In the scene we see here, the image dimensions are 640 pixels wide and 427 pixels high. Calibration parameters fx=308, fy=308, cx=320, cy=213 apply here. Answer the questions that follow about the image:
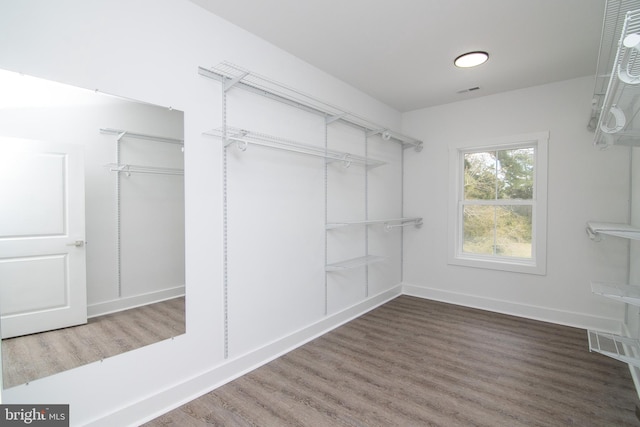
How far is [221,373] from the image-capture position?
2.21 metres

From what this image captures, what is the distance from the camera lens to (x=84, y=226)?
170 centimetres

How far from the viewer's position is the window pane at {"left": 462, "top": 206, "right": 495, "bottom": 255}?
155 inches

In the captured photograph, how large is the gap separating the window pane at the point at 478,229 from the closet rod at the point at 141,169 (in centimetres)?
356

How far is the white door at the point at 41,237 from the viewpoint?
1.40 meters

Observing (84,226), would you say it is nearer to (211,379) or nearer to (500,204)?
(211,379)

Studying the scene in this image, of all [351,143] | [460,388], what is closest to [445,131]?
[351,143]

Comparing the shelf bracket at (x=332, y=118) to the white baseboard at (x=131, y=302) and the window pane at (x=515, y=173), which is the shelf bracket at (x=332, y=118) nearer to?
the white baseboard at (x=131, y=302)

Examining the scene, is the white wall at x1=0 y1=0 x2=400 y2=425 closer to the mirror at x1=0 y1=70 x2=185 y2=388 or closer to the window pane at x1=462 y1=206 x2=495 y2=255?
the mirror at x1=0 y1=70 x2=185 y2=388

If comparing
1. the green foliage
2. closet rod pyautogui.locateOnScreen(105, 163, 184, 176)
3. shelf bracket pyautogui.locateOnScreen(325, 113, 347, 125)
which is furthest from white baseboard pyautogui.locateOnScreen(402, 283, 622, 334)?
closet rod pyautogui.locateOnScreen(105, 163, 184, 176)

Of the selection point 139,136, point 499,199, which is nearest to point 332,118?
point 139,136

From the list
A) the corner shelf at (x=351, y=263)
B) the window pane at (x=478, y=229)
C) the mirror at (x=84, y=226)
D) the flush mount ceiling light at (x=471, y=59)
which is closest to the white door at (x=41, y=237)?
the mirror at (x=84, y=226)

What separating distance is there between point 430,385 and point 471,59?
277cm

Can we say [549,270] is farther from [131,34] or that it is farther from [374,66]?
[131,34]

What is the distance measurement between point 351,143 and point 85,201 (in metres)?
2.53
